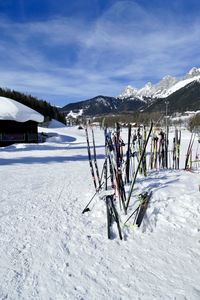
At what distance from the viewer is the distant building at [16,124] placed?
2485cm

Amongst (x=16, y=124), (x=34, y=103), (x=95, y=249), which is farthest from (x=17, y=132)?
(x=34, y=103)

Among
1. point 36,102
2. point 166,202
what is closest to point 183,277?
point 166,202

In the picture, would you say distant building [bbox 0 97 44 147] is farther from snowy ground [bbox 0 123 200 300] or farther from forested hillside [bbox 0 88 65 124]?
forested hillside [bbox 0 88 65 124]

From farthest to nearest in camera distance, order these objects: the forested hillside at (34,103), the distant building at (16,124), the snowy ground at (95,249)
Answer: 1. the forested hillside at (34,103)
2. the distant building at (16,124)
3. the snowy ground at (95,249)

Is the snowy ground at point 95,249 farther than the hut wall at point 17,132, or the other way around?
the hut wall at point 17,132

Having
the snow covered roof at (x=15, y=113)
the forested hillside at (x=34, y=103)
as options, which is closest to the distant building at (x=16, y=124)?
the snow covered roof at (x=15, y=113)

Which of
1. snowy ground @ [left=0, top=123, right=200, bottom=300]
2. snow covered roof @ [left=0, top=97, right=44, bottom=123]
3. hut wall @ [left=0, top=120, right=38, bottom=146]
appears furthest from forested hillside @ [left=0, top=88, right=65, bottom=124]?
snowy ground @ [left=0, top=123, right=200, bottom=300]

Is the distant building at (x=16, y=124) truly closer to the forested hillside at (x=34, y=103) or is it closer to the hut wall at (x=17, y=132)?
the hut wall at (x=17, y=132)

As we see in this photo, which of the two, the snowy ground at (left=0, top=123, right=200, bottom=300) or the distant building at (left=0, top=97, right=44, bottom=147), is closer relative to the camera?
the snowy ground at (left=0, top=123, right=200, bottom=300)

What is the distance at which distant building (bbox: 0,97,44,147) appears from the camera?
81.5 ft

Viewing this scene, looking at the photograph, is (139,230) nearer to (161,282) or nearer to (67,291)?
(161,282)

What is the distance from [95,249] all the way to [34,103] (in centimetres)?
6880

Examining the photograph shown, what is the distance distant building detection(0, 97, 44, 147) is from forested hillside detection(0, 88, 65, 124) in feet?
102

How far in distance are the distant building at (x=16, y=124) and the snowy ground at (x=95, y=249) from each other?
19529mm
